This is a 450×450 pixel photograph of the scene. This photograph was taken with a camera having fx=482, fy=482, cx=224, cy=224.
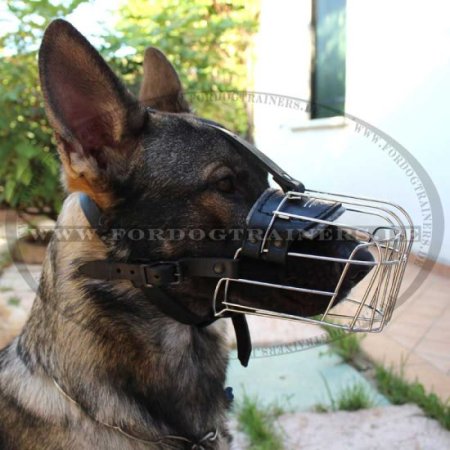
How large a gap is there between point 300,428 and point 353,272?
1521 millimetres

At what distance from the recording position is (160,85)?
189cm

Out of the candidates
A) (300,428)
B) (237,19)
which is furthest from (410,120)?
(300,428)

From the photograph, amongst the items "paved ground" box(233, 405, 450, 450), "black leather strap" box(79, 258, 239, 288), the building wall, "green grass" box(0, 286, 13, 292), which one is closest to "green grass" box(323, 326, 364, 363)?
"paved ground" box(233, 405, 450, 450)

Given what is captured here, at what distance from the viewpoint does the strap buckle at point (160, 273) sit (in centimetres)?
143

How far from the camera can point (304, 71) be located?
19.3 ft

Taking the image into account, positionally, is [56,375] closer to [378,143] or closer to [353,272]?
[353,272]

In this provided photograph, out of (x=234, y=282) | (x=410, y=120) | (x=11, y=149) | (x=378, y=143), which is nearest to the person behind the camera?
(x=234, y=282)

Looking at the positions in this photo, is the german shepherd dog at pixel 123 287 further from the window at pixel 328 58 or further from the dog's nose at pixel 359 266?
the window at pixel 328 58

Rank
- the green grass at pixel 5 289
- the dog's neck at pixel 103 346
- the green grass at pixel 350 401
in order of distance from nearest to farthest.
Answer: the dog's neck at pixel 103 346 → the green grass at pixel 350 401 → the green grass at pixel 5 289

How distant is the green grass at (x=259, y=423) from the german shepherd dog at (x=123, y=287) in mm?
913

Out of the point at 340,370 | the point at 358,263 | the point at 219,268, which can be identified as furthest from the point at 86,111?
the point at 340,370

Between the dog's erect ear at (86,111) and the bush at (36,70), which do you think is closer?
the dog's erect ear at (86,111)

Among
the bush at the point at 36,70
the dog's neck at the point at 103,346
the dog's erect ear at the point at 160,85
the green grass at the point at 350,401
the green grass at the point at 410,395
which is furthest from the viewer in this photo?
the bush at the point at 36,70

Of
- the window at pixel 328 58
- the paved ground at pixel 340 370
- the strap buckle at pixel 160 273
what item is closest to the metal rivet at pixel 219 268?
the strap buckle at pixel 160 273
